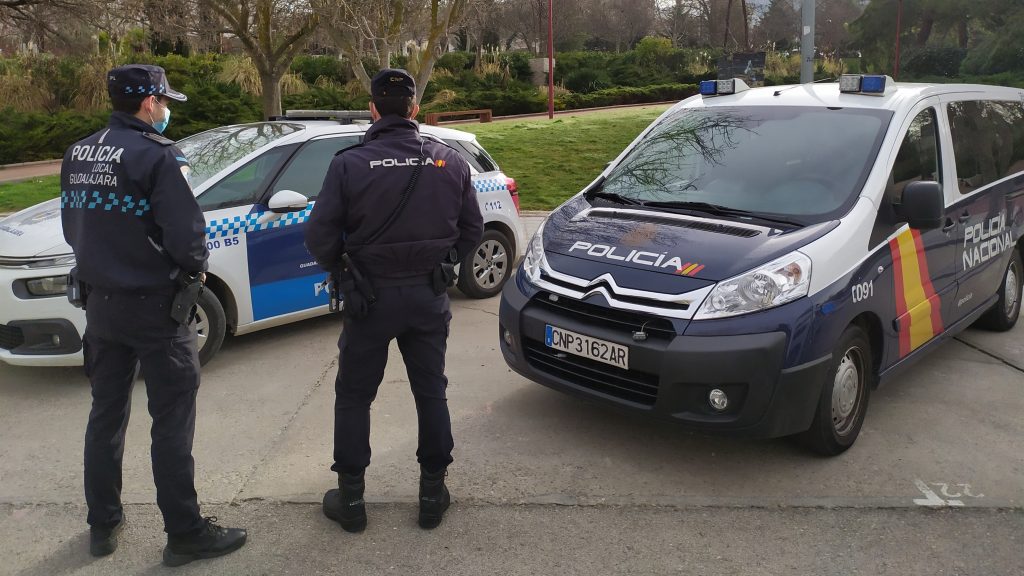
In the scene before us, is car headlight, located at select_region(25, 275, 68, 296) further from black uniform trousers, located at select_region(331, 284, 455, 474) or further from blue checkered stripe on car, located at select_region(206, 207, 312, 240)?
black uniform trousers, located at select_region(331, 284, 455, 474)

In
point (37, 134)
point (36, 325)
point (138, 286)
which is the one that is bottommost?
point (36, 325)

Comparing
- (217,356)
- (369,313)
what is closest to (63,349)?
(217,356)

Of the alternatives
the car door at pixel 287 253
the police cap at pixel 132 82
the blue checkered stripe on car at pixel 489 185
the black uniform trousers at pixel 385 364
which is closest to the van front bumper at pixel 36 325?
the car door at pixel 287 253

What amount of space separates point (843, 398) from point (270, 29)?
11.4 metres

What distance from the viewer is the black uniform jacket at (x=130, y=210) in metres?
3.03

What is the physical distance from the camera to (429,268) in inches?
134

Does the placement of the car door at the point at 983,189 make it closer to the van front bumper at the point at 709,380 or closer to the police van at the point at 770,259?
the police van at the point at 770,259

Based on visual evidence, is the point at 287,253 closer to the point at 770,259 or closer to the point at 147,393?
the point at 147,393

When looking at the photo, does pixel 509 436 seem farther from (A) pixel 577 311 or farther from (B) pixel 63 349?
(B) pixel 63 349

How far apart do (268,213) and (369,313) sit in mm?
2638

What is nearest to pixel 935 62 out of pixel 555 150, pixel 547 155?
pixel 555 150

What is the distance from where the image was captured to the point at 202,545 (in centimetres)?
329

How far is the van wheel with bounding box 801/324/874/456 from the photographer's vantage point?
3871mm

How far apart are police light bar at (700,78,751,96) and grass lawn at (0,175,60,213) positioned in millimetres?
9632
